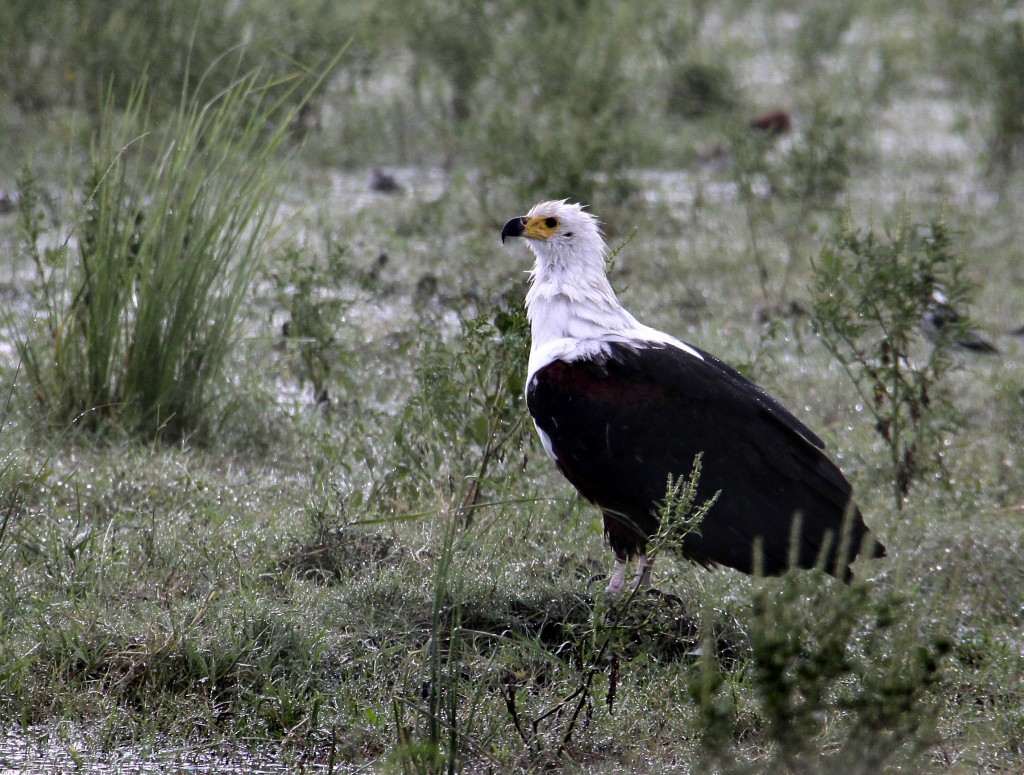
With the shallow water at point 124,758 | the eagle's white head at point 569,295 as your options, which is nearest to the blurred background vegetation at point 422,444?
the shallow water at point 124,758

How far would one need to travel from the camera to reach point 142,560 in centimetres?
386

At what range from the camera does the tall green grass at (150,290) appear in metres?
4.66

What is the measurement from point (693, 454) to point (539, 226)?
1.10 metres

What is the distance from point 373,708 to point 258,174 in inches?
89.9

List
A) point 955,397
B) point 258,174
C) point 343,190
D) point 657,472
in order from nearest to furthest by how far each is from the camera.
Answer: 1. point 657,472
2. point 258,174
3. point 955,397
4. point 343,190

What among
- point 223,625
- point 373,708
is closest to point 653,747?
point 373,708

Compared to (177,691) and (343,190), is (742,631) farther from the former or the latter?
(343,190)

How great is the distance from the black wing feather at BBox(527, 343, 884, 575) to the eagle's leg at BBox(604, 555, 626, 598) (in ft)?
0.21

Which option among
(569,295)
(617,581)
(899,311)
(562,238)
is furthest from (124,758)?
(899,311)

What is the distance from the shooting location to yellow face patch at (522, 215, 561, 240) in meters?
4.48

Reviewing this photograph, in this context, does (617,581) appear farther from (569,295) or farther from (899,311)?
(899,311)

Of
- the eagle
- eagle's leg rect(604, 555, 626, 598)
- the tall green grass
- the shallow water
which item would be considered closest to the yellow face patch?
the eagle

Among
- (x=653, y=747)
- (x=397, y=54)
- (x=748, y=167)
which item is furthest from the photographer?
(x=397, y=54)

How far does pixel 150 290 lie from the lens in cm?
468
